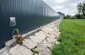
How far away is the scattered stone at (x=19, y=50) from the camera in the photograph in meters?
5.22

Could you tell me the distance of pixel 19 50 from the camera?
5.47 meters

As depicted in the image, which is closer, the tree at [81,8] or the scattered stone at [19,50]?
the scattered stone at [19,50]

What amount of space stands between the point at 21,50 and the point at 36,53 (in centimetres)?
45

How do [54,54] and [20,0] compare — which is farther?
[20,0]

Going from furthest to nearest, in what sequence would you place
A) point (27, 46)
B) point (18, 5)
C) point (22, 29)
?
point (22, 29) < point (18, 5) < point (27, 46)

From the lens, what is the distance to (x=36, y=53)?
5699 mm

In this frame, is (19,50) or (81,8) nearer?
(19,50)

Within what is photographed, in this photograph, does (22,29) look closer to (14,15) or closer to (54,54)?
(14,15)

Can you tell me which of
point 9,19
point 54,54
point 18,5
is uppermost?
point 18,5

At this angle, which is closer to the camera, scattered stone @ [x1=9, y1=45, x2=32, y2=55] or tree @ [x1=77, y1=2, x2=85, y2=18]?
scattered stone @ [x1=9, y1=45, x2=32, y2=55]

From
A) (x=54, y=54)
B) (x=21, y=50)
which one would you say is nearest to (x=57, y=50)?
(x=54, y=54)

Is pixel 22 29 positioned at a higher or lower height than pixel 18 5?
lower

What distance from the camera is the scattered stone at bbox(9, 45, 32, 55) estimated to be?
5216 millimetres

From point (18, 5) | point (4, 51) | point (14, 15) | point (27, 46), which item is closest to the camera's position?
point (4, 51)
